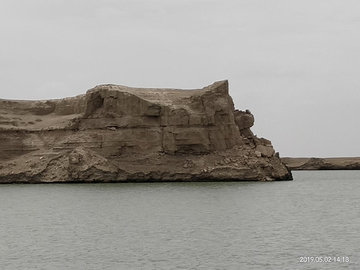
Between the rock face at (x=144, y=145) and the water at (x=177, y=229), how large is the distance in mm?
8091

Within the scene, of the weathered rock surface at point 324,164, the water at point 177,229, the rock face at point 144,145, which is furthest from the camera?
the weathered rock surface at point 324,164


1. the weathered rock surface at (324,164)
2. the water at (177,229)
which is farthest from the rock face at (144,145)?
the weathered rock surface at (324,164)

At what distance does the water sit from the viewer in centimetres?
2327

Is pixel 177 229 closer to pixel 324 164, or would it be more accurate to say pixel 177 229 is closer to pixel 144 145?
pixel 144 145

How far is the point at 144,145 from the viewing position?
61.1m

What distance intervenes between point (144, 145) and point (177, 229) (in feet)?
102

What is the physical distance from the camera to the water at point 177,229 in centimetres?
2327

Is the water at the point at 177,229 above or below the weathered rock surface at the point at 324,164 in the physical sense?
below

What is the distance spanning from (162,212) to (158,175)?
23.0m

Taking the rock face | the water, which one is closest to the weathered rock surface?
the rock face

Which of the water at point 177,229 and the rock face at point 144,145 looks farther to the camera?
the rock face at point 144,145

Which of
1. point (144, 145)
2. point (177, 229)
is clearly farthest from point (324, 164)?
point (177, 229)

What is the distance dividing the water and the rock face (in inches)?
319

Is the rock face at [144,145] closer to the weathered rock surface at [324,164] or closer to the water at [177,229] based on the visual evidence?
the water at [177,229]
